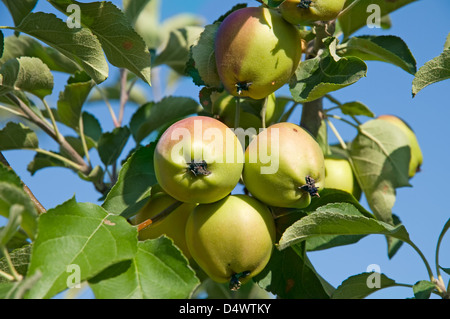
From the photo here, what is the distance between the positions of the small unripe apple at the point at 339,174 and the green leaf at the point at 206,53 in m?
0.48

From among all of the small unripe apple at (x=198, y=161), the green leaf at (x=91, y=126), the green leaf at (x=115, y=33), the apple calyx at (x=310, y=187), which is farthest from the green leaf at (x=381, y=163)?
the green leaf at (x=91, y=126)

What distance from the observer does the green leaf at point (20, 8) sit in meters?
1.49

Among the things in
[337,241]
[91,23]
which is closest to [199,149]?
[91,23]

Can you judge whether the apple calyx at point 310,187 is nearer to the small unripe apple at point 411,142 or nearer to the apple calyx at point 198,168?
the apple calyx at point 198,168

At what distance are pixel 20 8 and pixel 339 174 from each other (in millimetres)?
1044

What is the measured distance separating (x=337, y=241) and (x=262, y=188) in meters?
0.43

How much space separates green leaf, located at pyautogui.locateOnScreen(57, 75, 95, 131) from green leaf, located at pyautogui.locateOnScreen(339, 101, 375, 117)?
34.8 inches

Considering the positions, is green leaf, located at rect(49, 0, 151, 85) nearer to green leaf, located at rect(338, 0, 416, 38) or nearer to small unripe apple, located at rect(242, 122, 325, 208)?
small unripe apple, located at rect(242, 122, 325, 208)

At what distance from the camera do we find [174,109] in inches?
79.8

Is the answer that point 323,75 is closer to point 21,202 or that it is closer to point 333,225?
point 333,225

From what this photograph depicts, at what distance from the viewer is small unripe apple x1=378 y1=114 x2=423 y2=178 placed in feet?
6.10

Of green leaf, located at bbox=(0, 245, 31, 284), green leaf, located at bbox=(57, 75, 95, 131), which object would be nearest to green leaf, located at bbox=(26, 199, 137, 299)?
green leaf, located at bbox=(0, 245, 31, 284)

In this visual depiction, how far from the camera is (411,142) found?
1918mm
